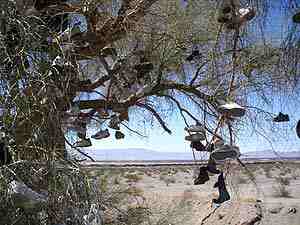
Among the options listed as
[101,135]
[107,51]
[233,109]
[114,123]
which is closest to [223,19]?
[233,109]

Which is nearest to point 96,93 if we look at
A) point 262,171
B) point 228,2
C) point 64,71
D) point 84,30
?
point 84,30

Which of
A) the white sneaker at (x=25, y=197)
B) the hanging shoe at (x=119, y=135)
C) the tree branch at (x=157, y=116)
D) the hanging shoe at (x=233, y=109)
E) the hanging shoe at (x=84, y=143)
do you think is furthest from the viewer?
the tree branch at (x=157, y=116)

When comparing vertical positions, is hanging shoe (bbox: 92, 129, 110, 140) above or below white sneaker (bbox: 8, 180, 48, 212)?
above

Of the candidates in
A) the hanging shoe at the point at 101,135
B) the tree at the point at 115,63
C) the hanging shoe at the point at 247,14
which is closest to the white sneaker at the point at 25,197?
the tree at the point at 115,63

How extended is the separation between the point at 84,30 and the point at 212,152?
0.97 meters

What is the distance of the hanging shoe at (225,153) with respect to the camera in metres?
2.16

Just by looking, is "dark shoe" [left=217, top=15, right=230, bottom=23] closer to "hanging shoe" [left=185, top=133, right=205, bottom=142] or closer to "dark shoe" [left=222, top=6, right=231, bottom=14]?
"dark shoe" [left=222, top=6, right=231, bottom=14]

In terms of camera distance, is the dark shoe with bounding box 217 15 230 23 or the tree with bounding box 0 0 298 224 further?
the dark shoe with bounding box 217 15 230 23

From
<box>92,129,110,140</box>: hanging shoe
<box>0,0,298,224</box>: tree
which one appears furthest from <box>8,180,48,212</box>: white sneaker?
<box>92,129,110,140</box>: hanging shoe

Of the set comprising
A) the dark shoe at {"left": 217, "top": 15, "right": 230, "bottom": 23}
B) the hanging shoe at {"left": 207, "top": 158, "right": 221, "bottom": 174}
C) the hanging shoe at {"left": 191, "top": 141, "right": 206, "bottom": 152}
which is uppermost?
the dark shoe at {"left": 217, "top": 15, "right": 230, "bottom": 23}

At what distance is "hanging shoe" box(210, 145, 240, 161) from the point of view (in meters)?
2.16

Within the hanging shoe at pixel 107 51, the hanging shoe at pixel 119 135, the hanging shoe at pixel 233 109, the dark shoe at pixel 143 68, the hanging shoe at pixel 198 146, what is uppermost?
the hanging shoe at pixel 107 51

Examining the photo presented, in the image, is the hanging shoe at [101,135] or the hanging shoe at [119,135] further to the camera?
the hanging shoe at [119,135]

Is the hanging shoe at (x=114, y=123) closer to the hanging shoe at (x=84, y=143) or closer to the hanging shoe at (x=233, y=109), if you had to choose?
the hanging shoe at (x=84, y=143)
